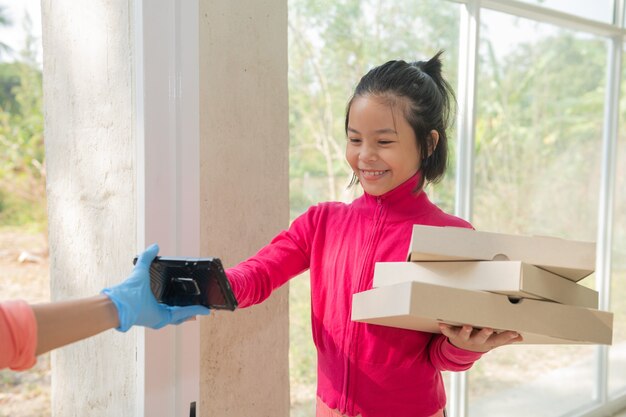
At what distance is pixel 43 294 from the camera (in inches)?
54.0

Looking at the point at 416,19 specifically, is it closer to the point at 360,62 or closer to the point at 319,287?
the point at 360,62

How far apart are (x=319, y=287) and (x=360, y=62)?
1283 millimetres

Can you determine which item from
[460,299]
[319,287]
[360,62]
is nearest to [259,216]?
[319,287]

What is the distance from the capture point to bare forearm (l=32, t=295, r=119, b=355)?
0.89m

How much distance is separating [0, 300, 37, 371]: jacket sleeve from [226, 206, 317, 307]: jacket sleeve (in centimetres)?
40

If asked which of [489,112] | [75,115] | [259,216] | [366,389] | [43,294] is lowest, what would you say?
[366,389]

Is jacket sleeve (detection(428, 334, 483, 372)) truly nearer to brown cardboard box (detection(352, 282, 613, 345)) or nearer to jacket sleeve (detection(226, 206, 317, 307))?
brown cardboard box (detection(352, 282, 613, 345))

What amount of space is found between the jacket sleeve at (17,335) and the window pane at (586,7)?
7.26 ft

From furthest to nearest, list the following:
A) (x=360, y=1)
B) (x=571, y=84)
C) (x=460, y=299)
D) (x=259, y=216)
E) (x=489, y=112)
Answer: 1. (x=571, y=84)
2. (x=489, y=112)
3. (x=360, y=1)
4. (x=259, y=216)
5. (x=460, y=299)

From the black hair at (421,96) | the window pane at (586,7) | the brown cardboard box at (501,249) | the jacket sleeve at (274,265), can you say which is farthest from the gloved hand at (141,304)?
the window pane at (586,7)

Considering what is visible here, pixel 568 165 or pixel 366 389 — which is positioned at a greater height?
pixel 568 165

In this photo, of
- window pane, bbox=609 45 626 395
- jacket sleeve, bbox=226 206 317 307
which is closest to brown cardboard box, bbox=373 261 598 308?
jacket sleeve, bbox=226 206 317 307

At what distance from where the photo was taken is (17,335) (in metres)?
0.84

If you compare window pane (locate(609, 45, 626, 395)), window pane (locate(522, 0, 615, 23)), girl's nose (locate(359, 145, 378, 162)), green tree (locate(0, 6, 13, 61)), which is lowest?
window pane (locate(609, 45, 626, 395))
